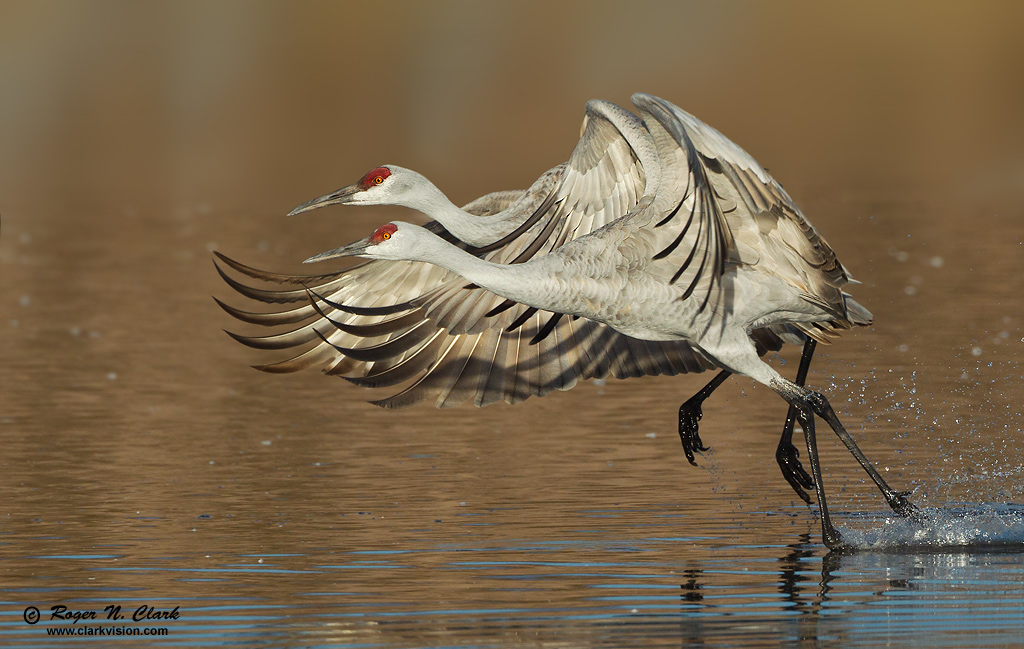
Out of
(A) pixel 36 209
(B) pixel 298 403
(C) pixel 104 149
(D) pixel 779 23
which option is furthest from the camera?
(D) pixel 779 23

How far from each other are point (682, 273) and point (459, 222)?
1466 millimetres

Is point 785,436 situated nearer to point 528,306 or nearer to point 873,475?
point 873,475

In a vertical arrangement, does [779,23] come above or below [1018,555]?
above

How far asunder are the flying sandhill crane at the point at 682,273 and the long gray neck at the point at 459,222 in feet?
3.18

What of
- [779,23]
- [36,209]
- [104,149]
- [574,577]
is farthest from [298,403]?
[779,23]

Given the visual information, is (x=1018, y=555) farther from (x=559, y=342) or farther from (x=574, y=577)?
(x=559, y=342)

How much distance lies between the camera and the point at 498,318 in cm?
1054

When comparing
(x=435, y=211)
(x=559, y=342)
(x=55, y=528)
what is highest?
(x=435, y=211)

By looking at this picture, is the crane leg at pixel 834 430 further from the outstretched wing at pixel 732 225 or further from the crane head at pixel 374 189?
the crane head at pixel 374 189

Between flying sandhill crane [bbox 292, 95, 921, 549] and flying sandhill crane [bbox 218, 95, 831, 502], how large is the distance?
538mm

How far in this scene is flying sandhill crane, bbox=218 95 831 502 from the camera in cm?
982

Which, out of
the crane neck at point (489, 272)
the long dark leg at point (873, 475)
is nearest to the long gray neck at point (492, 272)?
the crane neck at point (489, 272)

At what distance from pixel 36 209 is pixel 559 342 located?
18.9 meters

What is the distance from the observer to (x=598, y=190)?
33.2 feet
